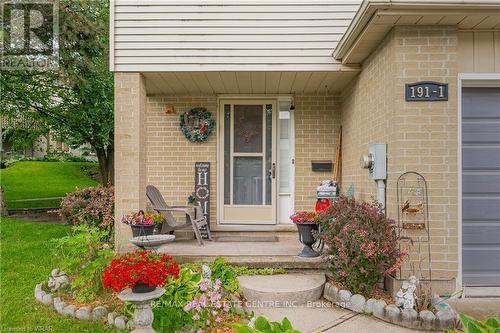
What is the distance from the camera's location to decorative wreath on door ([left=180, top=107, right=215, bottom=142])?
6.42 meters

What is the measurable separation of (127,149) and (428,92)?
3632mm

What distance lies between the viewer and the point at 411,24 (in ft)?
12.8

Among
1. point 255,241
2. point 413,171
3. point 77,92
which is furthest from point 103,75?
point 413,171

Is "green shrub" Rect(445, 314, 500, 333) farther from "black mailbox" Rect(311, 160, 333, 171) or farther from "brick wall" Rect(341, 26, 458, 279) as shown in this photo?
"black mailbox" Rect(311, 160, 333, 171)

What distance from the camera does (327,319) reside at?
3.54 metres

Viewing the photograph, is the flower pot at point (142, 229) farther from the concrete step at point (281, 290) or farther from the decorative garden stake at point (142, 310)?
the decorative garden stake at point (142, 310)

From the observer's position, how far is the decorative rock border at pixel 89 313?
3408 millimetres

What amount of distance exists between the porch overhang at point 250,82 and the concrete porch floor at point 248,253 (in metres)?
2.32

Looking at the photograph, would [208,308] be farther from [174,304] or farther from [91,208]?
[91,208]

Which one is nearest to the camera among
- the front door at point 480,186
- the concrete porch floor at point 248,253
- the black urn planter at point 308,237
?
the front door at point 480,186

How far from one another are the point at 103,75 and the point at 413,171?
802cm

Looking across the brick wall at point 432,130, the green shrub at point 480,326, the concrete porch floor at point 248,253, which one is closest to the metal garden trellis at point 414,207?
the brick wall at point 432,130

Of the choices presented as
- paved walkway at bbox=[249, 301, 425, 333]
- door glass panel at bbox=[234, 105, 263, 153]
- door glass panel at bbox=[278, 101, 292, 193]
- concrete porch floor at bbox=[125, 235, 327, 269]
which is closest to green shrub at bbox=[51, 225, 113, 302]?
concrete porch floor at bbox=[125, 235, 327, 269]

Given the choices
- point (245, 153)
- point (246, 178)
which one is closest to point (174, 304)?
point (246, 178)
